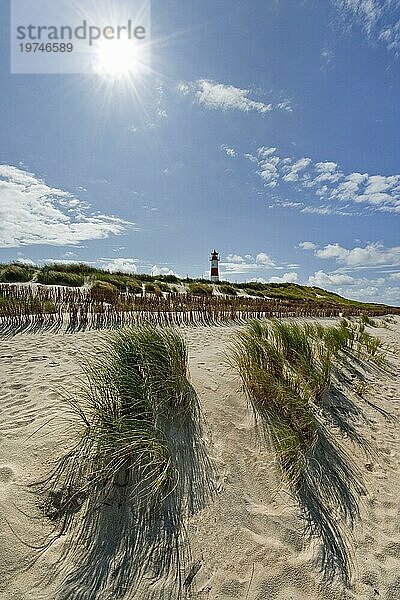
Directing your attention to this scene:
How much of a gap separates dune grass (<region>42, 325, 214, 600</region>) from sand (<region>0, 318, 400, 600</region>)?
125 millimetres

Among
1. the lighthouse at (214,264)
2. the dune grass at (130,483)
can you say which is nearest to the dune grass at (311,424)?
the dune grass at (130,483)

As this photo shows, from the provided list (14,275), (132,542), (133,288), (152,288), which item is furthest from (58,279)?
(132,542)

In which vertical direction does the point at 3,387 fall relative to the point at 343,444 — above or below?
above

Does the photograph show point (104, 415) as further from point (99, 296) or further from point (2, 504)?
point (99, 296)

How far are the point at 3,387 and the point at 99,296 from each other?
8111 millimetres

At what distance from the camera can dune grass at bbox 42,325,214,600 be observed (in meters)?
2.07

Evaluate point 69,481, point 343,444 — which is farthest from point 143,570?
point 343,444

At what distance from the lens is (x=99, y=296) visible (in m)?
12.0

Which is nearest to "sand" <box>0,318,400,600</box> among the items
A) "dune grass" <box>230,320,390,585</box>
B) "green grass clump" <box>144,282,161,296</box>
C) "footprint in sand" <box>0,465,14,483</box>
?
"footprint in sand" <box>0,465,14,483</box>

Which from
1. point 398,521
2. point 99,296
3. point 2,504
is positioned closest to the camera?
point 2,504

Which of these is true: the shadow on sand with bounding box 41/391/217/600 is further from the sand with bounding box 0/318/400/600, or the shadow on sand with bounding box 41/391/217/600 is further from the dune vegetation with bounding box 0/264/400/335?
the dune vegetation with bounding box 0/264/400/335

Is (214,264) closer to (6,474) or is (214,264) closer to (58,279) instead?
(58,279)

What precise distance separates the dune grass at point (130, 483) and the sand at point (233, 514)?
0.12m

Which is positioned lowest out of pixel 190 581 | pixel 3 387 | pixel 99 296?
pixel 190 581
